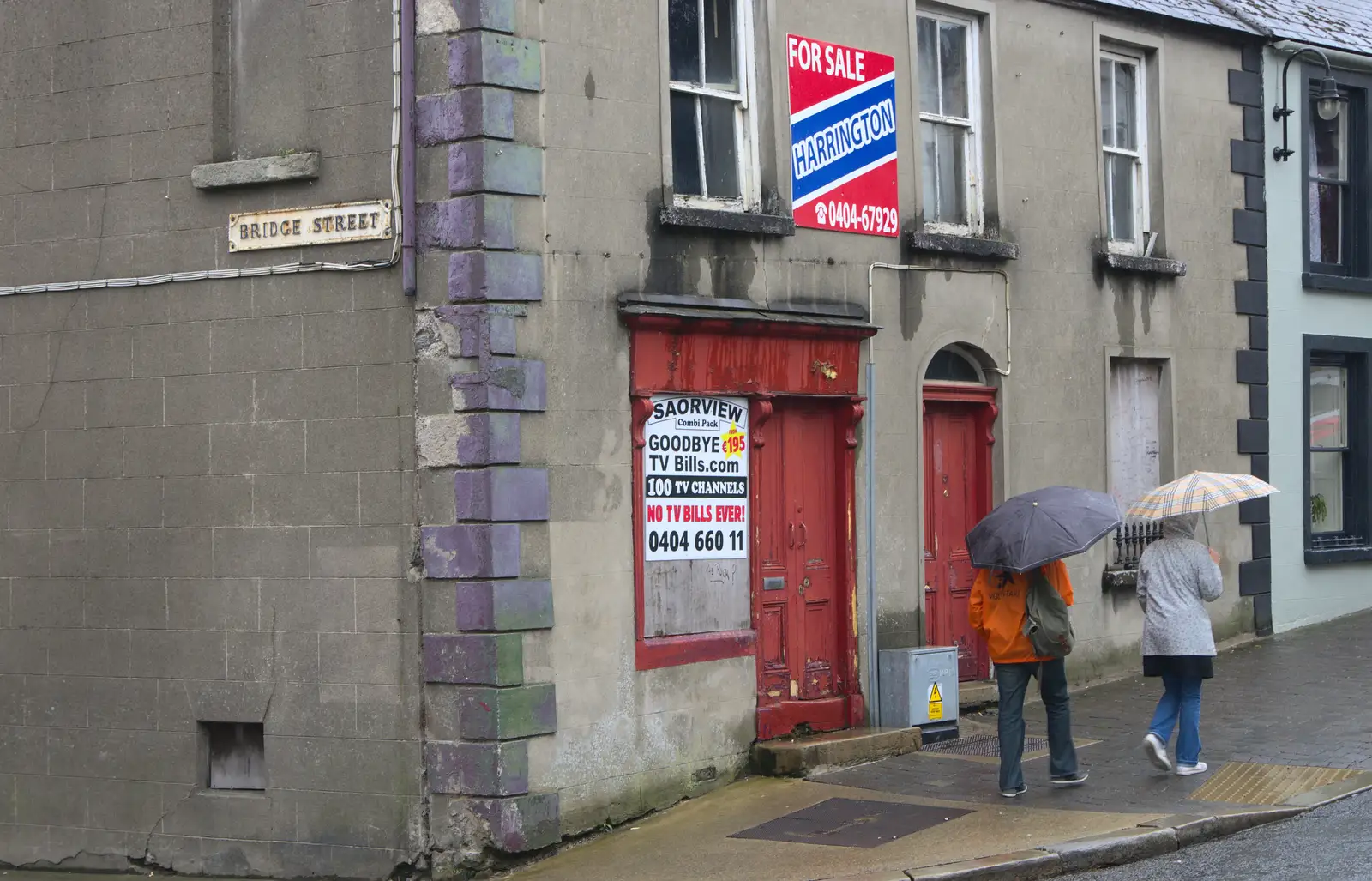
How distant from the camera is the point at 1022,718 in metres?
11.0

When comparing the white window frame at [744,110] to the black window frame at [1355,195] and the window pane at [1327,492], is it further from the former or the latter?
the window pane at [1327,492]

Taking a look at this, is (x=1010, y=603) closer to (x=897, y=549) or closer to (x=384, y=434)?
(x=897, y=549)

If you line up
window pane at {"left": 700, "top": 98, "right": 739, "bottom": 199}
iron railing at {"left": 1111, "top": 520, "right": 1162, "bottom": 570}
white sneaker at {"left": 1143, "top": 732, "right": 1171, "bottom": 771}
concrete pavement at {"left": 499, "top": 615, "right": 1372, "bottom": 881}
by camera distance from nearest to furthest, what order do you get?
concrete pavement at {"left": 499, "top": 615, "right": 1372, "bottom": 881}, white sneaker at {"left": 1143, "top": 732, "right": 1171, "bottom": 771}, window pane at {"left": 700, "top": 98, "right": 739, "bottom": 199}, iron railing at {"left": 1111, "top": 520, "right": 1162, "bottom": 570}

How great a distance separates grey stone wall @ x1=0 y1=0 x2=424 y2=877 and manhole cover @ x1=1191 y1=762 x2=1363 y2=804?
486cm

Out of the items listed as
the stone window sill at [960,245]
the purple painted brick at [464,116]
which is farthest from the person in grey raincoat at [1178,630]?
the purple painted brick at [464,116]

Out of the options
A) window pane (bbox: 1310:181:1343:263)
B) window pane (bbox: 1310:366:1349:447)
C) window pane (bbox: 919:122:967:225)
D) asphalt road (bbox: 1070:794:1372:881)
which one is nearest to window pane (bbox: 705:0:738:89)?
window pane (bbox: 919:122:967:225)

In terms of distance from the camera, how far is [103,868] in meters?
11.6

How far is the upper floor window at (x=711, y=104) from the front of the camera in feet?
39.2

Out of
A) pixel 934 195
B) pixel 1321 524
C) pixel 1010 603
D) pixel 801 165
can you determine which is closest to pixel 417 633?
pixel 1010 603

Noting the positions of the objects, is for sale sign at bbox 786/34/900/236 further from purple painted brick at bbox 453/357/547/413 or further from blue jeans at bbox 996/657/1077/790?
blue jeans at bbox 996/657/1077/790

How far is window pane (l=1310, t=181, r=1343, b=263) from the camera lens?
17.6m

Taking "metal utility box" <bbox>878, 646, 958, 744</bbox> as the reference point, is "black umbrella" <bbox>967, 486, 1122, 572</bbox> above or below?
above

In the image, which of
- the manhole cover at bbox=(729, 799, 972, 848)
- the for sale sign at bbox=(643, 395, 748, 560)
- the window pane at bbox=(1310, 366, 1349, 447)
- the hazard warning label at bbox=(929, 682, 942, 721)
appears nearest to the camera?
the manhole cover at bbox=(729, 799, 972, 848)

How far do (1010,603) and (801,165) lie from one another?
144 inches
